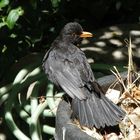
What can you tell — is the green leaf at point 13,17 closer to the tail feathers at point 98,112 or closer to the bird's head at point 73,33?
the bird's head at point 73,33

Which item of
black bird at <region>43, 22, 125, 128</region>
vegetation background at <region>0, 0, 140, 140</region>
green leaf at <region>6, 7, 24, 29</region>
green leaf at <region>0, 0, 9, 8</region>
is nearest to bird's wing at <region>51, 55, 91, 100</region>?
black bird at <region>43, 22, 125, 128</region>

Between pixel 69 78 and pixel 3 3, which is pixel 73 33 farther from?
pixel 69 78

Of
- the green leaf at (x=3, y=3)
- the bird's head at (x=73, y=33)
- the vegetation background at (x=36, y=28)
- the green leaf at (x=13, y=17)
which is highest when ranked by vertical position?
the green leaf at (x=3, y=3)

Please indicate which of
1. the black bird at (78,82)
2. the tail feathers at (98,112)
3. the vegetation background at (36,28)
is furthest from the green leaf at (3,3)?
the tail feathers at (98,112)

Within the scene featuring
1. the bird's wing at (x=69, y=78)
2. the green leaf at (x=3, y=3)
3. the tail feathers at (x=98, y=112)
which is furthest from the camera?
the green leaf at (x=3, y=3)

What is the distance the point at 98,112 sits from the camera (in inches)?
129

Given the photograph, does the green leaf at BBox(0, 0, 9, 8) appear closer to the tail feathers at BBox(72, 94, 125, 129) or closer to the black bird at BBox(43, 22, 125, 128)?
the black bird at BBox(43, 22, 125, 128)

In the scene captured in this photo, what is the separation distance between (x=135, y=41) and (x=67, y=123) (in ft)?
9.74

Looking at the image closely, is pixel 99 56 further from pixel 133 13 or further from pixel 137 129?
pixel 137 129

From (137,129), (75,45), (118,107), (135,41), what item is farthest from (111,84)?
(135,41)

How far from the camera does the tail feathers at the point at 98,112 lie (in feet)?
9.86

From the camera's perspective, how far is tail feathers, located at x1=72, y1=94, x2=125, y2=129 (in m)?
3.00

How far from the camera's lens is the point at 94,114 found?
3.24m

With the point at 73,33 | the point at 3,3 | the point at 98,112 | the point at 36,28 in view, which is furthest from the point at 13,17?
the point at 98,112
